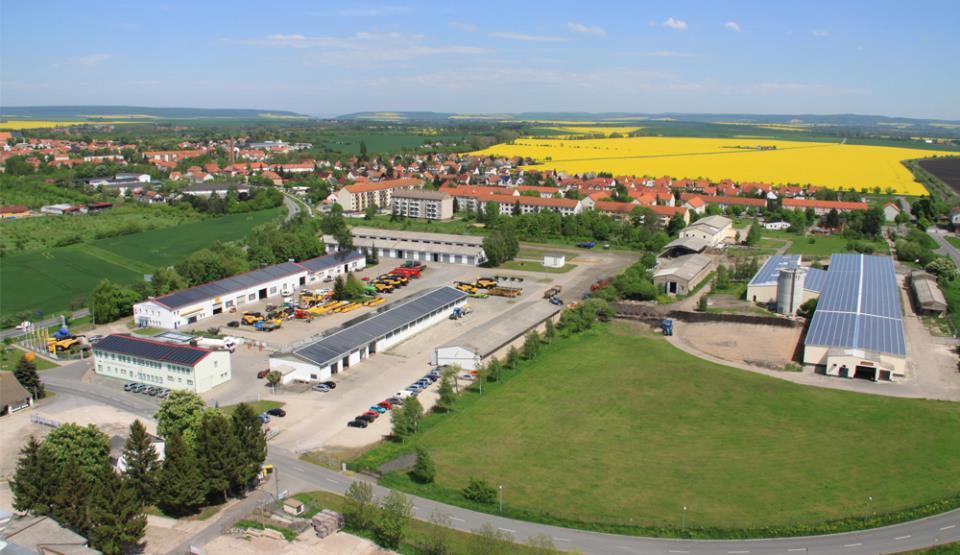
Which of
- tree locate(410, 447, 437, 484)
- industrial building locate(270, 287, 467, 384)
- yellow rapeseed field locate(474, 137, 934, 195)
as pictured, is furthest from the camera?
yellow rapeseed field locate(474, 137, 934, 195)

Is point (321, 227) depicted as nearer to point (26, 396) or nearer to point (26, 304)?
point (26, 304)

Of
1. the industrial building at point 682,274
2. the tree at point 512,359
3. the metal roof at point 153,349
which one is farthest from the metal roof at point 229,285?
the industrial building at point 682,274

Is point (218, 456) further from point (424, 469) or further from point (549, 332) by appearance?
point (549, 332)

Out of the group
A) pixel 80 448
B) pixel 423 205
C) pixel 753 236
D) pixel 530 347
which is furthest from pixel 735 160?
pixel 80 448

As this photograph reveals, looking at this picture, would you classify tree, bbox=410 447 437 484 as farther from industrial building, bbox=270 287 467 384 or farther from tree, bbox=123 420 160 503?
industrial building, bbox=270 287 467 384

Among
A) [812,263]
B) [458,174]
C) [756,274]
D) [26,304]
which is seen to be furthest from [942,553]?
[458,174]

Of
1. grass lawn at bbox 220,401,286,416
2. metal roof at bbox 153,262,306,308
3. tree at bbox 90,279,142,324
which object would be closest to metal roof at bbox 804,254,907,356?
grass lawn at bbox 220,401,286,416
